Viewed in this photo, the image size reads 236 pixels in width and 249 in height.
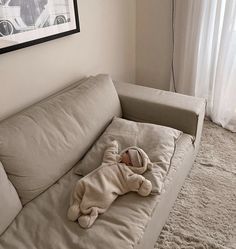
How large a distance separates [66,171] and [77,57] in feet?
3.01

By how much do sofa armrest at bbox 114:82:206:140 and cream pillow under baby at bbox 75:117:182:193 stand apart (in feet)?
0.35

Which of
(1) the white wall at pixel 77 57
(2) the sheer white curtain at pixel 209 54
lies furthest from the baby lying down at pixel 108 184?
(2) the sheer white curtain at pixel 209 54

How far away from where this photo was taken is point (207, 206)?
1713mm

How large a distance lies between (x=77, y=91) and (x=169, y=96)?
0.67 metres

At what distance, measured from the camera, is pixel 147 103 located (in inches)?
72.6

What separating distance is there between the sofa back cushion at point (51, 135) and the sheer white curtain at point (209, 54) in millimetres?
1036

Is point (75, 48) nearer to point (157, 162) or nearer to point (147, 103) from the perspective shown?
point (147, 103)

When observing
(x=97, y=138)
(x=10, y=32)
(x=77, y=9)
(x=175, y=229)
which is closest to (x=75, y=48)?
(x=77, y=9)

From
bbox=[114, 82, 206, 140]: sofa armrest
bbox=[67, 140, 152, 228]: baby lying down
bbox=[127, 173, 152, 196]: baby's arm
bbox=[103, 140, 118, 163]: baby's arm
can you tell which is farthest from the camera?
bbox=[114, 82, 206, 140]: sofa armrest

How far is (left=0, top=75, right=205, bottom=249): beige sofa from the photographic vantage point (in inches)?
44.9

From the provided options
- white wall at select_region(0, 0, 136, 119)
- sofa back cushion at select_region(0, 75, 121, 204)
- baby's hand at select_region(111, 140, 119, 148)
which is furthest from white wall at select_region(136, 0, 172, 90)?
baby's hand at select_region(111, 140, 119, 148)

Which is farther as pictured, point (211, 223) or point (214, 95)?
point (214, 95)

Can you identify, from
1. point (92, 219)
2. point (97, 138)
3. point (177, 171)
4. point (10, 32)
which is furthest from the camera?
point (97, 138)

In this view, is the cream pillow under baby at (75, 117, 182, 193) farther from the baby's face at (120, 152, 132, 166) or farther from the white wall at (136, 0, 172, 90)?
the white wall at (136, 0, 172, 90)
